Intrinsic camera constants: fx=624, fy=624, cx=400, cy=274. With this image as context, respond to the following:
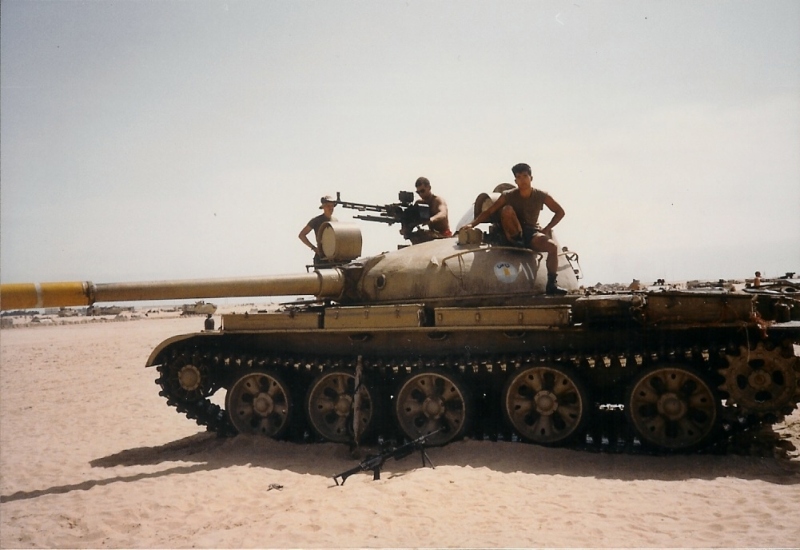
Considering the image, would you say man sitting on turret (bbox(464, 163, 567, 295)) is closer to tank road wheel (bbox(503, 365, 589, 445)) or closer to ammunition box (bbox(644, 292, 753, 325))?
tank road wheel (bbox(503, 365, 589, 445))

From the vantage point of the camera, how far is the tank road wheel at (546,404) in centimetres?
926

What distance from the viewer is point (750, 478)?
7.72m

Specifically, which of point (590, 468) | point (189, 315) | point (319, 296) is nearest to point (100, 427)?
point (319, 296)

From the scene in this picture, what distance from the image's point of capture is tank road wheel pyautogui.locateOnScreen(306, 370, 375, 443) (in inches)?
422

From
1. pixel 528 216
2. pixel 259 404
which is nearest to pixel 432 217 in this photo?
pixel 528 216

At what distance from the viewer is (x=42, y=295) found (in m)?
8.04

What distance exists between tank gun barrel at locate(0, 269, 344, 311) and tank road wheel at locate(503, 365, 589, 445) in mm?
3628

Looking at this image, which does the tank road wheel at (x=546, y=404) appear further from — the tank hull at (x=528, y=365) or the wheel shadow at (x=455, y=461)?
the wheel shadow at (x=455, y=461)

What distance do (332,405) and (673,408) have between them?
5.48 meters

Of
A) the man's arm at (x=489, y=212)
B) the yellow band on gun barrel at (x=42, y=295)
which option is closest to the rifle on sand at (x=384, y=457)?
the man's arm at (x=489, y=212)

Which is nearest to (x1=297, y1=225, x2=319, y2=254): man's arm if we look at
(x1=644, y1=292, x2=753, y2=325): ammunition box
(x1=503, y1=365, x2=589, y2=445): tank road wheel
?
(x1=503, y1=365, x2=589, y2=445): tank road wheel

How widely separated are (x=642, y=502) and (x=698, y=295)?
116 inches

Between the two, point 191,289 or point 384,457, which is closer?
point 384,457

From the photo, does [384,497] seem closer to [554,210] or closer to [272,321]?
[272,321]
